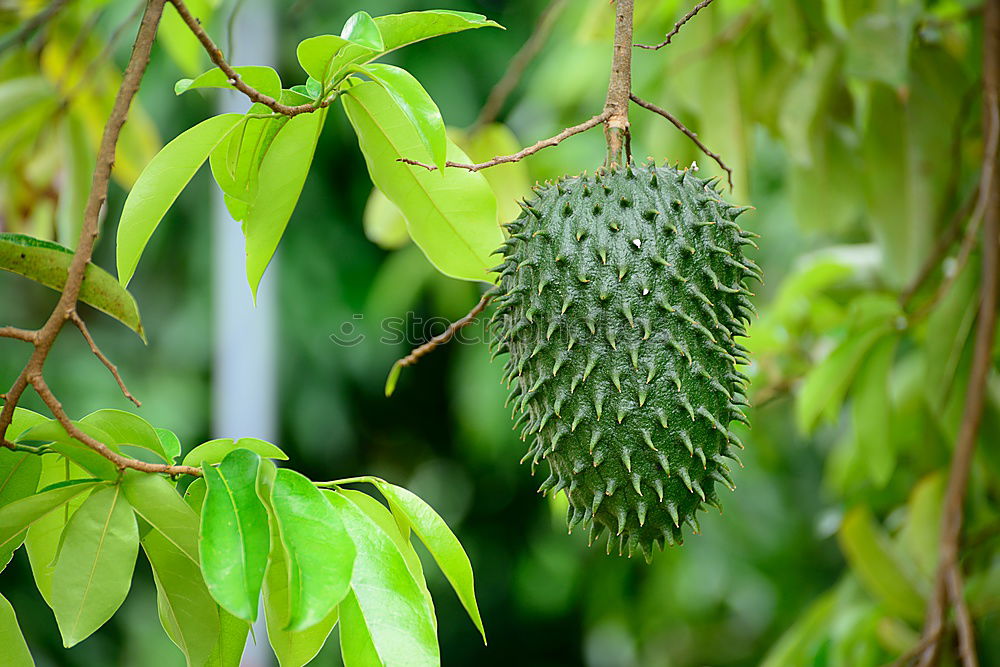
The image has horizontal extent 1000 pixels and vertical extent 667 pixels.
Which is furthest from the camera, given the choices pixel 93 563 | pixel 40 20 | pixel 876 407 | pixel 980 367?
pixel 876 407

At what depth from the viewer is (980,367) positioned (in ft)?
6.21

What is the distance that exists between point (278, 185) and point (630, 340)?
0.47 meters

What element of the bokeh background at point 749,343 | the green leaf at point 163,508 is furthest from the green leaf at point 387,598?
the bokeh background at point 749,343

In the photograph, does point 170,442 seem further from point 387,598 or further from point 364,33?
point 364,33

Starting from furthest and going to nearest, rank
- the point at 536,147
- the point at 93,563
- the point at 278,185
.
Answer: the point at 278,185
the point at 536,147
the point at 93,563

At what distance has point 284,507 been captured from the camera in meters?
0.91

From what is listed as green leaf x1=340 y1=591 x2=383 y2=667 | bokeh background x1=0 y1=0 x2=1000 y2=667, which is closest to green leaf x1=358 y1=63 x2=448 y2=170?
green leaf x1=340 y1=591 x2=383 y2=667

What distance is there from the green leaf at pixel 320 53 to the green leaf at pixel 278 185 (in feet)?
0.28

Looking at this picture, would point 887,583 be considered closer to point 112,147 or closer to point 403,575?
point 403,575

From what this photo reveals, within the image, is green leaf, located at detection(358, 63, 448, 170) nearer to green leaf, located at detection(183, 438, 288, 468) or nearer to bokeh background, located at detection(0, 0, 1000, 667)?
green leaf, located at detection(183, 438, 288, 468)

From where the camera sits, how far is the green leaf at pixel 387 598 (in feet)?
2.93

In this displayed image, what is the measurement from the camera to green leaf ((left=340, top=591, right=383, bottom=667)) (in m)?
0.90

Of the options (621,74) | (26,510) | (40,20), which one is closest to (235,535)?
(26,510)

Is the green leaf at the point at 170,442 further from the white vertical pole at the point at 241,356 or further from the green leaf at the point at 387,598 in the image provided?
the white vertical pole at the point at 241,356
